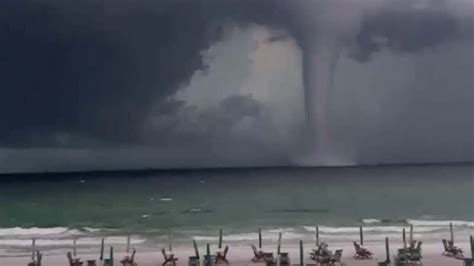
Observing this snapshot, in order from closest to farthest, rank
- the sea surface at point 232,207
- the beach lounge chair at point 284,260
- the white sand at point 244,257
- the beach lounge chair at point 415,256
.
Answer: the beach lounge chair at point 415,256 → the beach lounge chair at point 284,260 → the white sand at point 244,257 → the sea surface at point 232,207

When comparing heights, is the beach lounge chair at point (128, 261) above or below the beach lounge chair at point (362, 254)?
below

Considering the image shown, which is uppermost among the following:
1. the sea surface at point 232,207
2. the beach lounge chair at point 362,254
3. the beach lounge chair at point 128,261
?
the sea surface at point 232,207

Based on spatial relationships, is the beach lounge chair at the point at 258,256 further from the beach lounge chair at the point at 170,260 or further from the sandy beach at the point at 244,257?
the beach lounge chair at the point at 170,260

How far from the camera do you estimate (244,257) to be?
5336 millimetres

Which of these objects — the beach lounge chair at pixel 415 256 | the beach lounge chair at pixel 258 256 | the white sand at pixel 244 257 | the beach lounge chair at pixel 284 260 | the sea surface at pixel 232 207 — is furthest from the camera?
the sea surface at pixel 232 207

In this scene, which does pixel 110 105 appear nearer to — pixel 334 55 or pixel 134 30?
pixel 134 30

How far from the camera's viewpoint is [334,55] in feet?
24.0

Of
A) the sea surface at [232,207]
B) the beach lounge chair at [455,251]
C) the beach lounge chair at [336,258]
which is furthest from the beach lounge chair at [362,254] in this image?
the sea surface at [232,207]

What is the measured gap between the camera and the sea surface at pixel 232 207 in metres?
7.41

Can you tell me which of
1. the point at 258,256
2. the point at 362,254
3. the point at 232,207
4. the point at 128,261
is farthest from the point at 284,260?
the point at 232,207

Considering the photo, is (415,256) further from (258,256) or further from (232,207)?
(232,207)

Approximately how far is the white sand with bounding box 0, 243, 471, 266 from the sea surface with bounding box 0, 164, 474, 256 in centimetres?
45

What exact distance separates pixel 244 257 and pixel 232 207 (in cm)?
634

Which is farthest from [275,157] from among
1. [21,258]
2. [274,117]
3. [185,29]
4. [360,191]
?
[360,191]
